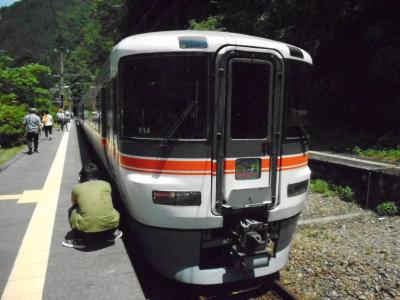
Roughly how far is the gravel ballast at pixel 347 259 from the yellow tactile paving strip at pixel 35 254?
299cm

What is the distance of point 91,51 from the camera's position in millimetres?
49781

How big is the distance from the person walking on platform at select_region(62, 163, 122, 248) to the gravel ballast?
2450 mm

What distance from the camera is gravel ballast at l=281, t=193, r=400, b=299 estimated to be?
4.58 metres

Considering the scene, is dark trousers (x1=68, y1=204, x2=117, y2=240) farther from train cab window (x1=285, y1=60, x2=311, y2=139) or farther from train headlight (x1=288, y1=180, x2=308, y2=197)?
train cab window (x1=285, y1=60, x2=311, y2=139)

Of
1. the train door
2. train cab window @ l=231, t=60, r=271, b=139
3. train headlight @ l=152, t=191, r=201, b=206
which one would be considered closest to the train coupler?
the train door

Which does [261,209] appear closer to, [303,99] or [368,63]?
[303,99]

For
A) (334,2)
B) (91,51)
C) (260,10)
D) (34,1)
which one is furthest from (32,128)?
(34,1)

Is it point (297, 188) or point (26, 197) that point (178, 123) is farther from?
point (26, 197)

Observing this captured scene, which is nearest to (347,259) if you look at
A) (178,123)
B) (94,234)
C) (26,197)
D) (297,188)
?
(297,188)

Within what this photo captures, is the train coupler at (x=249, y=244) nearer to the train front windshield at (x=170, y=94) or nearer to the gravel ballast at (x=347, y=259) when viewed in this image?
the gravel ballast at (x=347, y=259)

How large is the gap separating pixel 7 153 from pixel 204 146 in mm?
13516

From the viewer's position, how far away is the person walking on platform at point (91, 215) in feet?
17.5

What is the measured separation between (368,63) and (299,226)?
8062 millimetres

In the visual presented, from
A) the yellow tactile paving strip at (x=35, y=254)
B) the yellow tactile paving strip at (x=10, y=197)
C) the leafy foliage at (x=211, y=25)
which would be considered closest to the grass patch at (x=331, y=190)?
the yellow tactile paving strip at (x=35, y=254)
